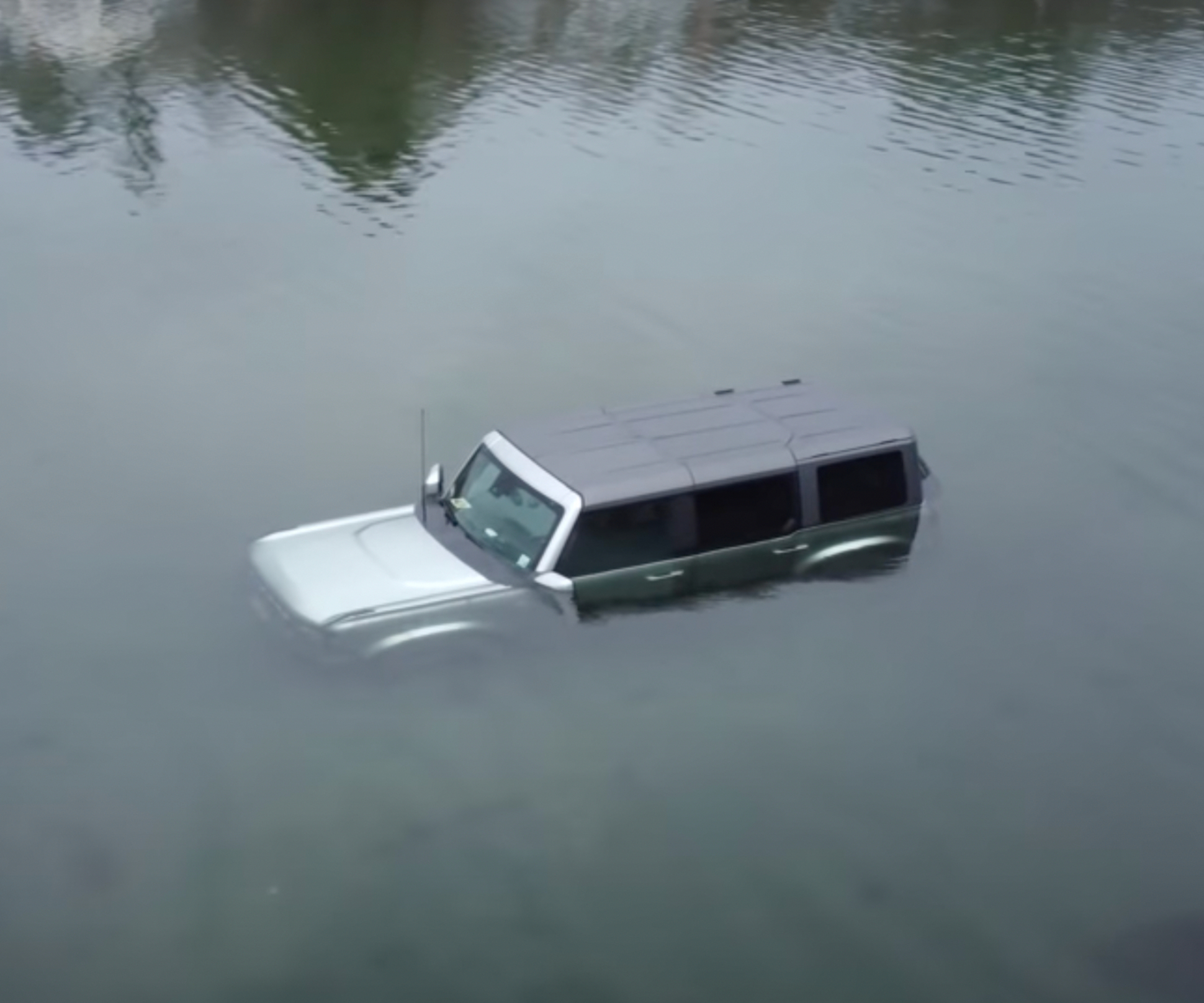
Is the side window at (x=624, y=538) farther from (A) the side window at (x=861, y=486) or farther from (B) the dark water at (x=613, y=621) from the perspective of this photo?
(A) the side window at (x=861, y=486)

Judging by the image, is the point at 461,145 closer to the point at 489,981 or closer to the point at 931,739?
the point at 931,739

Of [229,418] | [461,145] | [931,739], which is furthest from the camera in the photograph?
[461,145]

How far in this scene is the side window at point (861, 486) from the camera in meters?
13.7

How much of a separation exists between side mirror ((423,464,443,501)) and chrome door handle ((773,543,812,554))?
3.06m

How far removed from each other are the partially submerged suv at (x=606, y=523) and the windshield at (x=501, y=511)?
0.05 ft

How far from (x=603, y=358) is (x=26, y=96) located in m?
17.2

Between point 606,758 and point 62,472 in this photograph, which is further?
point 62,472

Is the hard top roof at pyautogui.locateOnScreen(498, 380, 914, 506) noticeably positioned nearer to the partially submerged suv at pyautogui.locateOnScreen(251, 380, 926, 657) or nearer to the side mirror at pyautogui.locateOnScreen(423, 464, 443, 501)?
the partially submerged suv at pyautogui.locateOnScreen(251, 380, 926, 657)

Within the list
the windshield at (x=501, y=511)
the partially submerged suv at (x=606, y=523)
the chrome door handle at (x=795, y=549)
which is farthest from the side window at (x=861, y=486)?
the windshield at (x=501, y=511)

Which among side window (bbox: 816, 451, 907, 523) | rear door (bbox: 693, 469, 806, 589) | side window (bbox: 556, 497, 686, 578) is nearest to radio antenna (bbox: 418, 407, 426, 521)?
side window (bbox: 556, 497, 686, 578)

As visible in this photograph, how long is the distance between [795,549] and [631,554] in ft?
5.38

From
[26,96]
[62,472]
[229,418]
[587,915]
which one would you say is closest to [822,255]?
[229,418]

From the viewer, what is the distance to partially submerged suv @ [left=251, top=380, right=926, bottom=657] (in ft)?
40.3

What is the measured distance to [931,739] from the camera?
40.2 ft
